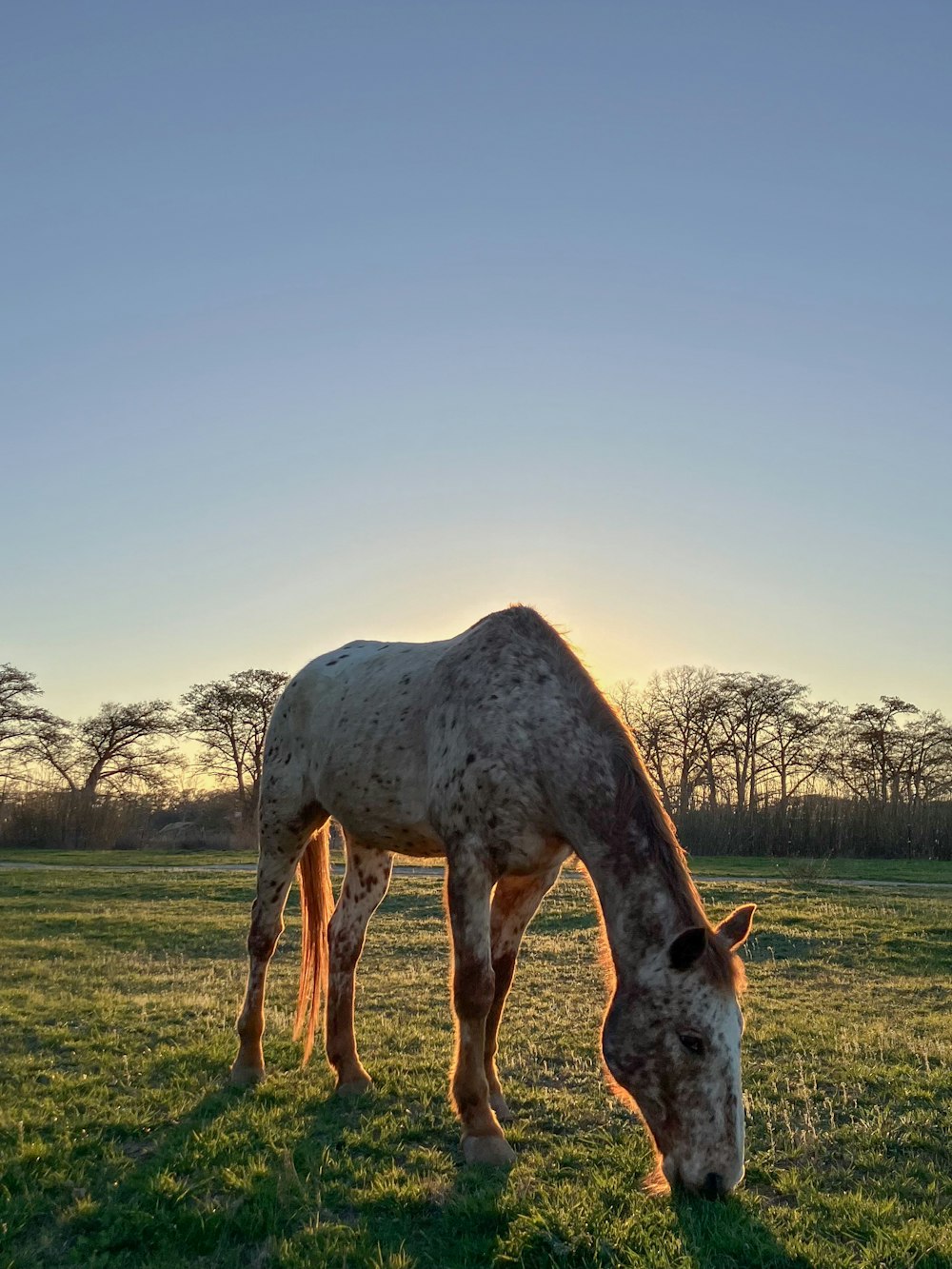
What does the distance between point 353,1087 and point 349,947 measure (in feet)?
2.66

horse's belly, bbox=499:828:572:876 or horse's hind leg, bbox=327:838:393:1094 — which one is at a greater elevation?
horse's belly, bbox=499:828:572:876

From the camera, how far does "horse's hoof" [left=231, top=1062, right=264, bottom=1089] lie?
Answer: 523cm

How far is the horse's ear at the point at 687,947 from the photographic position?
3.34m

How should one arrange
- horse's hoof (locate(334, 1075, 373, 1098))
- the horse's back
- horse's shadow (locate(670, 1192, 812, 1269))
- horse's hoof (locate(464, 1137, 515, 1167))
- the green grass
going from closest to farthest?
horse's shadow (locate(670, 1192, 812, 1269)) < horse's hoof (locate(464, 1137, 515, 1167)) < the horse's back < horse's hoof (locate(334, 1075, 373, 1098)) < the green grass

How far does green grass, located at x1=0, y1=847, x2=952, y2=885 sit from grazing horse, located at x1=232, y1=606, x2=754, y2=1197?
54.7 feet

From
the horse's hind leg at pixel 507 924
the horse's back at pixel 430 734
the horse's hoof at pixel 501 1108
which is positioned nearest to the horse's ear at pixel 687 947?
the horse's back at pixel 430 734

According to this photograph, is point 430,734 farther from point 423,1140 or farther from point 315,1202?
A: point 315,1202

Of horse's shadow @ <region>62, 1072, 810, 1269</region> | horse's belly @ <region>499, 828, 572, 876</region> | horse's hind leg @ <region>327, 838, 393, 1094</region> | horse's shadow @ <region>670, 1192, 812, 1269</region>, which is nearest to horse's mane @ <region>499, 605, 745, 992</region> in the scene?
horse's belly @ <region>499, 828, 572, 876</region>

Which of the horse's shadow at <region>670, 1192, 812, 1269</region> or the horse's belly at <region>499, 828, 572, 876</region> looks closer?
the horse's shadow at <region>670, 1192, 812, 1269</region>

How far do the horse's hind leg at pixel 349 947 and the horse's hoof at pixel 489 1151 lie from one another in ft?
4.20

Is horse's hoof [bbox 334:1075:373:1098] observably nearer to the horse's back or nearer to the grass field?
the grass field

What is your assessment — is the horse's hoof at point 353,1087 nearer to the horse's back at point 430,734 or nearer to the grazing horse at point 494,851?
the grazing horse at point 494,851

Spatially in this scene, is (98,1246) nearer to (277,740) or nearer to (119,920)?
(277,740)

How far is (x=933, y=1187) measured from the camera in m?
3.65
